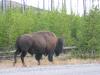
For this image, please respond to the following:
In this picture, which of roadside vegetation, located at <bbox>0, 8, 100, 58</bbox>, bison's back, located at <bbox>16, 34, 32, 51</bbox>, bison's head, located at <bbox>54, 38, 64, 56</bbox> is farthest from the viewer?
roadside vegetation, located at <bbox>0, 8, 100, 58</bbox>

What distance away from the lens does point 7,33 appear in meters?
30.5

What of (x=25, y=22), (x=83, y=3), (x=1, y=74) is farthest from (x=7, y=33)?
(x=83, y=3)

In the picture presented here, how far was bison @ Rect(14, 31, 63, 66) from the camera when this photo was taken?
24.2 meters

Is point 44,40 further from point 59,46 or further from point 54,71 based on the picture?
point 54,71

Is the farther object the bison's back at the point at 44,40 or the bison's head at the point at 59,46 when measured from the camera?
the bison's head at the point at 59,46

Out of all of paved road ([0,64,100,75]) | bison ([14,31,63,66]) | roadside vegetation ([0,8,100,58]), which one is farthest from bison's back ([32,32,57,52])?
paved road ([0,64,100,75])

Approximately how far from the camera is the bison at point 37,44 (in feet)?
79.6

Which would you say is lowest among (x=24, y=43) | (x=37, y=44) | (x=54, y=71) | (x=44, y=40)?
(x=54, y=71)

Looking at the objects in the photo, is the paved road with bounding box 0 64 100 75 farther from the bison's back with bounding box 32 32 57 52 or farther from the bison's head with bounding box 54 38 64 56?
the bison's head with bounding box 54 38 64 56

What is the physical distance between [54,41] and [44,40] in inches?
32.2

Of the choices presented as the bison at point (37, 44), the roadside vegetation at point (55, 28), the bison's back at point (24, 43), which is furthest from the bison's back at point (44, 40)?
the roadside vegetation at point (55, 28)

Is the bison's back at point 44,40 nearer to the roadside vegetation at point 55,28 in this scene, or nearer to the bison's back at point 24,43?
the bison's back at point 24,43

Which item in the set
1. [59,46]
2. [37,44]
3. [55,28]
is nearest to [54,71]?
[37,44]

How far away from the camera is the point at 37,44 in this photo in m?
25.4
